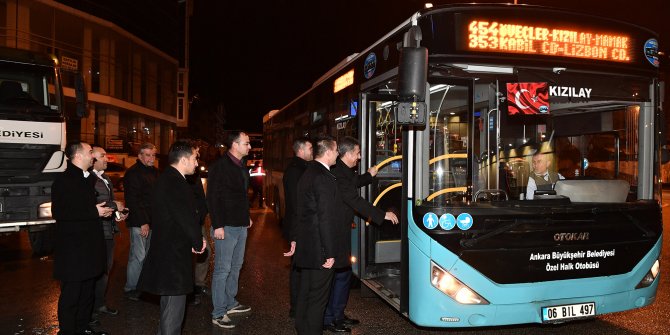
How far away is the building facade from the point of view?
2950 cm

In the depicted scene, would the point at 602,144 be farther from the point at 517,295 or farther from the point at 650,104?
the point at 517,295

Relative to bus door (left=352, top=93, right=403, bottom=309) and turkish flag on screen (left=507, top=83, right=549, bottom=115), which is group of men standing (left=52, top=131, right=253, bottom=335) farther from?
turkish flag on screen (left=507, top=83, right=549, bottom=115)

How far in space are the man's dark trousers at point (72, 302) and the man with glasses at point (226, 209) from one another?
1264 millimetres

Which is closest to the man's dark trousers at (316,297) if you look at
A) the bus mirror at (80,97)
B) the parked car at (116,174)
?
the bus mirror at (80,97)

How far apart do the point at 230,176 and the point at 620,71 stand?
3.99 meters

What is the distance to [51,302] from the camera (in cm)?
641

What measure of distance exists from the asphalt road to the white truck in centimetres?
96

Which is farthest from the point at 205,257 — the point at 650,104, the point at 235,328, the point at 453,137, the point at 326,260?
the point at 650,104

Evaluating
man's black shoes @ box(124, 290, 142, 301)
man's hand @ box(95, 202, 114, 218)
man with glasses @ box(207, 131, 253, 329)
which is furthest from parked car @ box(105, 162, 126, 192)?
man's hand @ box(95, 202, 114, 218)

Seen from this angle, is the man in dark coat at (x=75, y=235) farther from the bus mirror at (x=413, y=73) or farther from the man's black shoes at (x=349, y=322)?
the bus mirror at (x=413, y=73)

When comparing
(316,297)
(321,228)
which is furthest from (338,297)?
(321,228)

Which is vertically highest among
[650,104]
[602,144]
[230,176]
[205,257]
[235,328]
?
[650,104]

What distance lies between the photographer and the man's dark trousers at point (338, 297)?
549 cm

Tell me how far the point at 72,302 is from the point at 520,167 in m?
4.42
